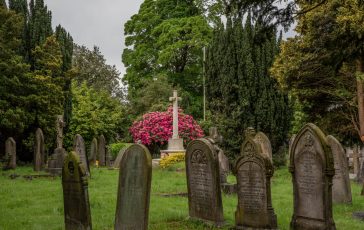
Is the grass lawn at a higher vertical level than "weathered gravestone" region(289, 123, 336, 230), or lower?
lower

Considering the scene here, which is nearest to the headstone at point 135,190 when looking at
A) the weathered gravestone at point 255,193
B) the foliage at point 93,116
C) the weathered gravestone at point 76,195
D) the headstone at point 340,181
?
the weathered gravestone at point 76,195

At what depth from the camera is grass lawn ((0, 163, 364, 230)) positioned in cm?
829

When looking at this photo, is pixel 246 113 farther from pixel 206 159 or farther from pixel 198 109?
pixel 206 159

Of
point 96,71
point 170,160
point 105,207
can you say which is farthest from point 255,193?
point 96,71

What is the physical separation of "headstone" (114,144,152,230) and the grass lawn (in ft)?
3.33

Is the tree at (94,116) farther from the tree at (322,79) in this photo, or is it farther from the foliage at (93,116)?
the tree at (322,79)

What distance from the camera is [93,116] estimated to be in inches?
1300

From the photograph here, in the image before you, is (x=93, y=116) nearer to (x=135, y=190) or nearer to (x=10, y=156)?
(x=10, y=156)

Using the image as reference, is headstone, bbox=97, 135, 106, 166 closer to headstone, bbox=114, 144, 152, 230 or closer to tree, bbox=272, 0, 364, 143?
tree, bbox=272, 0, 364, 143

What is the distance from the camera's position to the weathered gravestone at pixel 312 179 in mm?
7488

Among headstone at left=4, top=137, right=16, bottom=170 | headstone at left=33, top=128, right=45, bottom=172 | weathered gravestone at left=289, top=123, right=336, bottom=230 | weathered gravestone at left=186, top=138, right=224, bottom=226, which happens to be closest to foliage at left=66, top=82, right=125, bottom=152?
headstone at left=4, top=137, right=16, bottom=170

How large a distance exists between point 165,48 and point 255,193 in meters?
26.5

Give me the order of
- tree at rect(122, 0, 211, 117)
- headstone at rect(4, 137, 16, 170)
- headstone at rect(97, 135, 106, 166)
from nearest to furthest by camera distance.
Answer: headstone at rect(4, 137, 16, 170) → headstone at rect(97, 135, 106, 166) → tree at rect(122, 0, 211, 117)

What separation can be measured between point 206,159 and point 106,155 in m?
19.6
